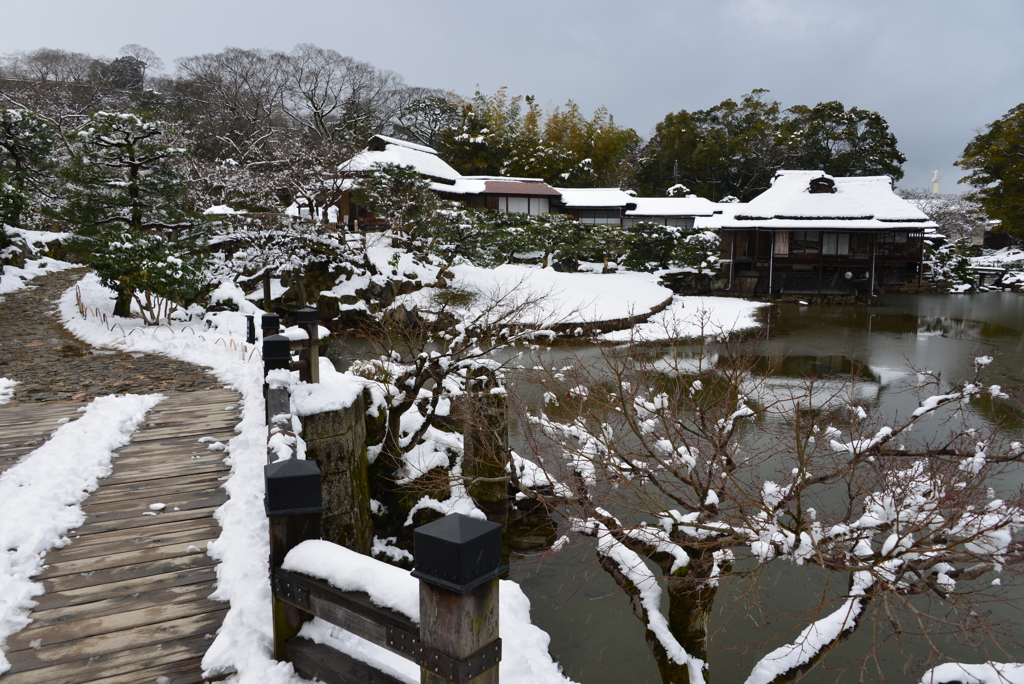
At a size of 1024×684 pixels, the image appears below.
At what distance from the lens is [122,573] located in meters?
3.70

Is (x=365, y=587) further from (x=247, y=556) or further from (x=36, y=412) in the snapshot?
(x=36, y=412)

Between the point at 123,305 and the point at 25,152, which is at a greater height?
the point at 25,152

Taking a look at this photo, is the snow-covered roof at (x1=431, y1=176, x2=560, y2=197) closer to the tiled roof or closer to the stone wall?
the tiled roof

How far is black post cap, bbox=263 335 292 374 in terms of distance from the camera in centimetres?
523

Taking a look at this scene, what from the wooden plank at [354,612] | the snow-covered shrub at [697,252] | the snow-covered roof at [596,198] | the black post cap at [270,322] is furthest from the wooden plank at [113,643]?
the snow-covered roof at [596,198]

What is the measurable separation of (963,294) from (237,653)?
122 feet

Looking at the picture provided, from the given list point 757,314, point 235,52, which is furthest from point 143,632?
point 235,52

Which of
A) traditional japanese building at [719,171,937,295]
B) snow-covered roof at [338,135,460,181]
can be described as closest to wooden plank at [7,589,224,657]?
snow-covered roof at [338,135,460,181]

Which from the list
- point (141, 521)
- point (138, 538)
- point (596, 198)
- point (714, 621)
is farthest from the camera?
point (596, 198)

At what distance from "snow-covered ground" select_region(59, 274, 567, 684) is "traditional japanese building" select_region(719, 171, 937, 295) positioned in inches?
975

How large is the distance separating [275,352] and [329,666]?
3037mm

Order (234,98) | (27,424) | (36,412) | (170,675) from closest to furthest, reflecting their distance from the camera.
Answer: (170,675), (27,424), (36,412), (234,98)

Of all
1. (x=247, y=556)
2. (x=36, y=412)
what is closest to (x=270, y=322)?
(x=36, y=412)

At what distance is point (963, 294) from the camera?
31172mm
